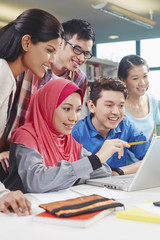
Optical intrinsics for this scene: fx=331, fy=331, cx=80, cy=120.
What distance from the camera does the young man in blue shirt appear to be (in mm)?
2111

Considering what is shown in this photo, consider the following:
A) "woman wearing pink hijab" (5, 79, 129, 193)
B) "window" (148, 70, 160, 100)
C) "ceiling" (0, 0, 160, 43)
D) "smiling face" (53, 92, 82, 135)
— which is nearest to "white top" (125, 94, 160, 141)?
"woman wearing pink hijab" (5, 79, 129, 193)

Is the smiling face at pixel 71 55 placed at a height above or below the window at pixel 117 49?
below

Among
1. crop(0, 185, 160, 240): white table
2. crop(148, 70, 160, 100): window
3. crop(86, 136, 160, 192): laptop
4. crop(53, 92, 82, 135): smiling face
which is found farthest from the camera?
crop(148, 70, 160, 100): window

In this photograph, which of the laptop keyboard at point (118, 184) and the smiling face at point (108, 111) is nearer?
the laptop keyboard at point (118, 184)

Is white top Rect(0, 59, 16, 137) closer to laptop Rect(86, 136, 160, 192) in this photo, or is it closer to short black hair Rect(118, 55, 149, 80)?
laptop Rect(86, 136, 160, 192)

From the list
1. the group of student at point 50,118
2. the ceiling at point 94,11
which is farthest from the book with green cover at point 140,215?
the ceiling at point 94,11

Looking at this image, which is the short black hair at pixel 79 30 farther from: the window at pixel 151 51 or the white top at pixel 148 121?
the window at pixel 151 51

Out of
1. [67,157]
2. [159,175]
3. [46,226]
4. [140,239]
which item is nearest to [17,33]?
[67,157]

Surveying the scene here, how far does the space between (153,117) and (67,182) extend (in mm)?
1709

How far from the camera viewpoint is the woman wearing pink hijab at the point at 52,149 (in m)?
1.39

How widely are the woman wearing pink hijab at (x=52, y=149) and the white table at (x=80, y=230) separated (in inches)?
17.5

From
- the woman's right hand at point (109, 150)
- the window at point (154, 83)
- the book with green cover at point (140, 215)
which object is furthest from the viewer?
the window at point (154, 83)

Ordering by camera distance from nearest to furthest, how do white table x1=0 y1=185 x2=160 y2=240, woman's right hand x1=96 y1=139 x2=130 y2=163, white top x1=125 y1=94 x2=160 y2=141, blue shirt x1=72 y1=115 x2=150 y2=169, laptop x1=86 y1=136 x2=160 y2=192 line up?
white table x1=0 y1=185 x2=160 y2=240
laptop x1=86 y1=136 x2=160 y2=192
woman's right hand x1=96 y1=139 x2=130 y2=163
blue shirt x1=72 y1=115 x2=150 y2=169
white top x1=125 y1=94 x2=160 y2=141

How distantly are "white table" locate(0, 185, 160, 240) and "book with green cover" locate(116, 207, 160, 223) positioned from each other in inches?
0.5
